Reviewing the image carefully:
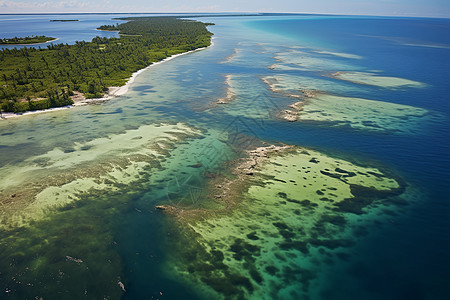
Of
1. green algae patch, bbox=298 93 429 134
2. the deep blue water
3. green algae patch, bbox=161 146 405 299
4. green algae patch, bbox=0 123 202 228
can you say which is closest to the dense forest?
green algae patch, bbox=0 123 202 228

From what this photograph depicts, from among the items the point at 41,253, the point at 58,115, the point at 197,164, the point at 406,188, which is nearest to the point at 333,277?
the point at 406,188

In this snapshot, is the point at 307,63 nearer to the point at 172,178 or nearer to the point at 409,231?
the point at 172,178

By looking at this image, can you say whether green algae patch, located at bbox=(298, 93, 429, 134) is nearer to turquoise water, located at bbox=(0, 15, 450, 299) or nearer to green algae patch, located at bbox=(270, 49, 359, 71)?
turquoise water, located at bbox=(0, 15, 450, 299)

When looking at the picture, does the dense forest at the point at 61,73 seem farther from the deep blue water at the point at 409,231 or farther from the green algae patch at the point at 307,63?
the green algae patch at the point at 307,63

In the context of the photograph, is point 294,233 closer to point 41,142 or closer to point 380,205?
point 380,205

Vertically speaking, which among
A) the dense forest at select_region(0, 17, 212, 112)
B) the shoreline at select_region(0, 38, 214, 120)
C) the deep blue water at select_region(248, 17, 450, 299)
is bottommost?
the deep blue water at select_region(248, 17, 450, 299)
